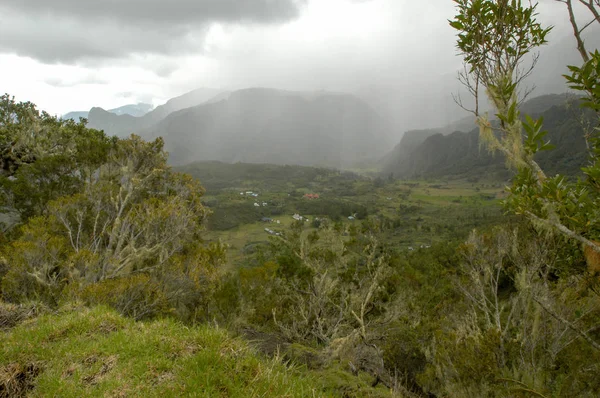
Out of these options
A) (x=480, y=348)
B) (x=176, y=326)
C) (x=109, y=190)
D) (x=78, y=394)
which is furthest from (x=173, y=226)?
(x=480, y=348)

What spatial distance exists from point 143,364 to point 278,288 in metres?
14.0

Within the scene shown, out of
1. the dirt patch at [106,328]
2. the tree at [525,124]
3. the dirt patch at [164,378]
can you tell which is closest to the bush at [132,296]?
the dirt patch at [106,328]

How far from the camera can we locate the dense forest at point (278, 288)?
3.59 m

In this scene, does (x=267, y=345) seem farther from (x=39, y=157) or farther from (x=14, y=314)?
(x=39, y=157)

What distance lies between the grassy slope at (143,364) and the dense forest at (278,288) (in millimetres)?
23

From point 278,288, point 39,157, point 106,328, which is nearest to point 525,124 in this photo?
point 106,328

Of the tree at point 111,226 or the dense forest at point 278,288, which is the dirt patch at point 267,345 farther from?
the tree at point 111,226

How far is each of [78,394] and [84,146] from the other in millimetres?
15976

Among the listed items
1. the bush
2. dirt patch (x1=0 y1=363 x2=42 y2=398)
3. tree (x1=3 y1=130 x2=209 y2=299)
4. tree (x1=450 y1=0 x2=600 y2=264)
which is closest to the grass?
tree (x1=3 y1=130 x2=209 y2=299)

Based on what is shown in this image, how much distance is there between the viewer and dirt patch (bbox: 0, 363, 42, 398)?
352 cm

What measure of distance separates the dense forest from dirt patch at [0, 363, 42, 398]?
1 centimetres

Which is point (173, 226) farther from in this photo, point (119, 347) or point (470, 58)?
point (470, 58)

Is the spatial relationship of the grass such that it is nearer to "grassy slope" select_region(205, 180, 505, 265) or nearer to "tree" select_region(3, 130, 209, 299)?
"grassy slope" select_region(205, 180, 505, 265)

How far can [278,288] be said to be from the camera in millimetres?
17359
